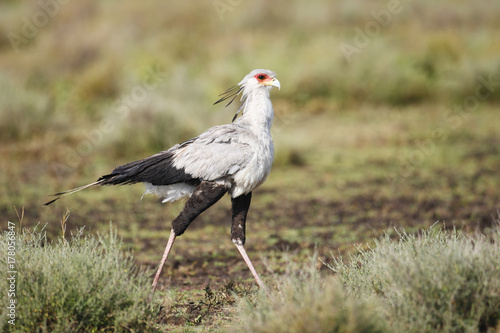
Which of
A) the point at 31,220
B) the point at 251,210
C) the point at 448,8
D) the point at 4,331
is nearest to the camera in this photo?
the point at 4,331

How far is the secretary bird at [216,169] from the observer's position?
Result: 16.3ft

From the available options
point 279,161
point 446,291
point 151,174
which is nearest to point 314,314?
point 446,291

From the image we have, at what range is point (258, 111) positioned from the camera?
5.28 m

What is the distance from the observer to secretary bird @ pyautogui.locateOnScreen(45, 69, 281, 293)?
4.98m

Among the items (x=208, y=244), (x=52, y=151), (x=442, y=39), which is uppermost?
(x=442, y=39)

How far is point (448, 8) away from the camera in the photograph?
829 inches

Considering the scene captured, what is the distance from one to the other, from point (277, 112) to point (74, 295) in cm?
1137

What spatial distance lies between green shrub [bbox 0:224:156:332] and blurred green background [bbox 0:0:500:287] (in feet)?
6.91

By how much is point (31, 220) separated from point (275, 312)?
570 cm

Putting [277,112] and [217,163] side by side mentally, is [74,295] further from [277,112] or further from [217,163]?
[277,112]

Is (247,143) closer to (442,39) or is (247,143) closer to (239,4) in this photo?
(442,39)

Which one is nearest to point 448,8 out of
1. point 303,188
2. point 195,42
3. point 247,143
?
point 195,42

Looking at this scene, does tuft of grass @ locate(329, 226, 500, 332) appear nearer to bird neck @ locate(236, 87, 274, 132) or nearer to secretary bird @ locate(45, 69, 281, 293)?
secretary bird @ locate(45, 69, 281, 293)

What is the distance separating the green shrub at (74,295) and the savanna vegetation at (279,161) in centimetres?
2
